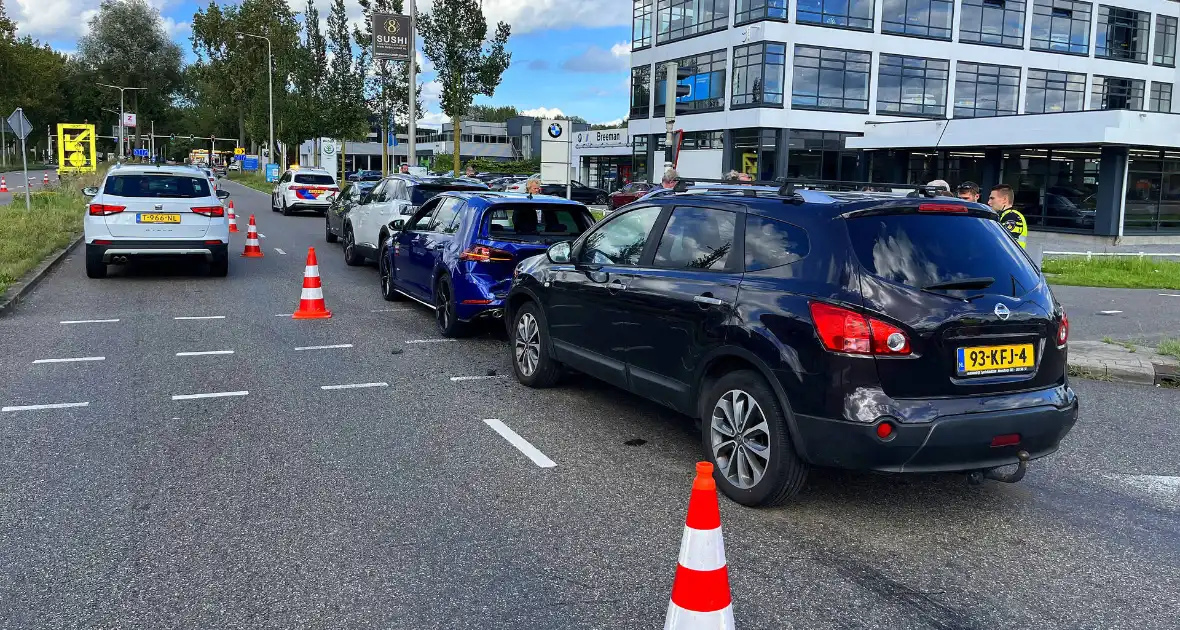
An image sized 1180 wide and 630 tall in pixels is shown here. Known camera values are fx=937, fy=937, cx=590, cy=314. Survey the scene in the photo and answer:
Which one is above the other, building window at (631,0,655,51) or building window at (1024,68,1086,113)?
building window at (631,0,655,51)

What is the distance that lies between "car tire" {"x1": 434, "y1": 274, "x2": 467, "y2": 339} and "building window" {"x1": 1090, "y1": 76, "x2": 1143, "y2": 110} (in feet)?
149

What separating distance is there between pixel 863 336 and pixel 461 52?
3460 centimetres

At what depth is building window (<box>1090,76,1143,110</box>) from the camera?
46.5 m

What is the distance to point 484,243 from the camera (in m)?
9.35

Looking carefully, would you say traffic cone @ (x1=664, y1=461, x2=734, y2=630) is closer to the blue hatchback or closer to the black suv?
the black suv

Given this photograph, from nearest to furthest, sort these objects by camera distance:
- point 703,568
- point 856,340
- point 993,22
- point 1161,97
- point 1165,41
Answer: point 703,568 < point 856,340 < point 993,22 < point 1165,41 < point 1161,97

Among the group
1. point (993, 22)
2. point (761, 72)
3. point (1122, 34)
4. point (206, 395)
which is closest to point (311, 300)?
point (206, 395)

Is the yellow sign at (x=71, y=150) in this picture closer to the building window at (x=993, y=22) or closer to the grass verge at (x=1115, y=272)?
the grass verge at (x=1115, y=272)

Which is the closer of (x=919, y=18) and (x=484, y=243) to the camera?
(x=484, y=243)

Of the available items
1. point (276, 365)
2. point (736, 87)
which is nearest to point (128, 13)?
point (736, 87)

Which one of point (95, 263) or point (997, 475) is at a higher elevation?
point (95, 263)

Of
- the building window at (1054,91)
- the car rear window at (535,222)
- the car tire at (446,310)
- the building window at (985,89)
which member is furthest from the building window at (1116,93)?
the car tire at (446,310)

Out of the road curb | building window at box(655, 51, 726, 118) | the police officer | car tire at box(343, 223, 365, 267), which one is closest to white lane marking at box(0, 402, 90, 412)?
the road curb

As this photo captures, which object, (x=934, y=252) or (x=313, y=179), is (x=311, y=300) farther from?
(x=313, y=179)
